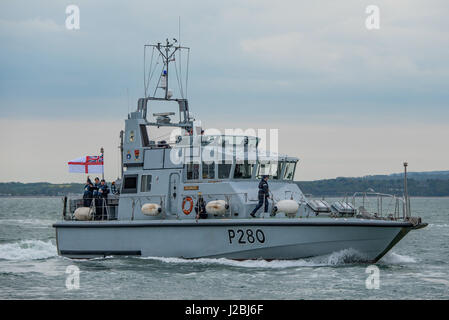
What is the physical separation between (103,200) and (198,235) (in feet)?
12.2

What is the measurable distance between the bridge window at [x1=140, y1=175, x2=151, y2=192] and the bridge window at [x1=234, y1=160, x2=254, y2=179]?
2.56 meters

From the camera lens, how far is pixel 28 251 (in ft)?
76.2

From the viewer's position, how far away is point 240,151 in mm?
19047

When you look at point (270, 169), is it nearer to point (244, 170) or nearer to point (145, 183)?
point (244, 170)

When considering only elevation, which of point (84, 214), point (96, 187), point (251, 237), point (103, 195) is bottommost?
point (251, 237)

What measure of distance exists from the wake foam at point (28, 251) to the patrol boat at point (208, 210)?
5.90 feet

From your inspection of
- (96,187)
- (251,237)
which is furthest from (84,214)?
(251,237)

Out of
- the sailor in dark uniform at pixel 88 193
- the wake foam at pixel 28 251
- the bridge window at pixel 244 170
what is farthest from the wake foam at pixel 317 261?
the wake foam at pixel 28 251

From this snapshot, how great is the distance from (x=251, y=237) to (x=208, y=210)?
1318 mm

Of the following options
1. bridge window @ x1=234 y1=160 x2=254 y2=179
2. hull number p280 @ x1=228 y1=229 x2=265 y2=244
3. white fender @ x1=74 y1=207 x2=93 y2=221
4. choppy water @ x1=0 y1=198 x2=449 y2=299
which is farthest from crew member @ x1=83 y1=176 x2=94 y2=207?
hull number p280 @ x1=228 y1=229 x2=265 y2=244

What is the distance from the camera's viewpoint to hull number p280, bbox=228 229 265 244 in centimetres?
1723

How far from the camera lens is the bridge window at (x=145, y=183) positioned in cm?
1955

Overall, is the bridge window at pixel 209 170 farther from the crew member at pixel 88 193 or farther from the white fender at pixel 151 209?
the crew member at pixel 88 193

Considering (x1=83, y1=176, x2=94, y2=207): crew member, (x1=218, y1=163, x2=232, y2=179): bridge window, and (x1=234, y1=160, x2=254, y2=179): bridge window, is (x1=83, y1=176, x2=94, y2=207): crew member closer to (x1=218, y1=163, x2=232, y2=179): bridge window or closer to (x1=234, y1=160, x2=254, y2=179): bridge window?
(x1=218, y1=163, x2=232, y2=179): bridge window
